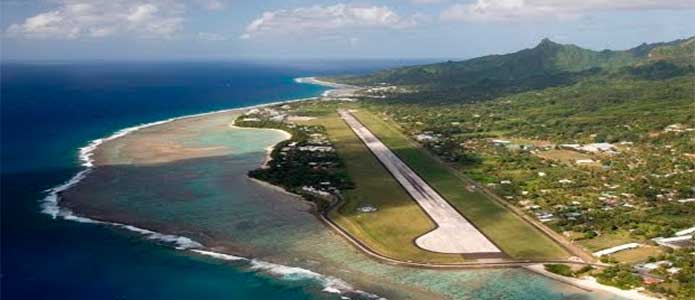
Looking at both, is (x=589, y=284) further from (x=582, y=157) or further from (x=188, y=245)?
(x=582, y=157)

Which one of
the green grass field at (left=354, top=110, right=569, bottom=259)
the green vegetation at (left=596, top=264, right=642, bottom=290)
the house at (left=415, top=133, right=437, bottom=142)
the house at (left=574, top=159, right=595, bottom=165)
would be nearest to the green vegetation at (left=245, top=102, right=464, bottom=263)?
the green grass field at (left=354, top=110, right=569, bottom=259)

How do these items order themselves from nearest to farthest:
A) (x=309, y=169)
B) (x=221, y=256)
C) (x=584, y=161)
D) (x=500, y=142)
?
(x=221, y=256) < (x=309, y=169) < (x=584, y=161) < (x=500, y=142)

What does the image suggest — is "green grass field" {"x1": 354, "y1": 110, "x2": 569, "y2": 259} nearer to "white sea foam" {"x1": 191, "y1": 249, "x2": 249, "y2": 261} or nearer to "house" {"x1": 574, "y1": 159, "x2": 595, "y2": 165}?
"house" {"x1": 574, "y1": 159, "x2": 595, "y2": 165}

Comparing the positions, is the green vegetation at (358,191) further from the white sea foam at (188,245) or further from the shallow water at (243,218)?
the white sea foam at (188,245)

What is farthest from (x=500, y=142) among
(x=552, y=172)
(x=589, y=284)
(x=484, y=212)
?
(x=589, y=284)

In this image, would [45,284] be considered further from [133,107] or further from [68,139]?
[133,107]
